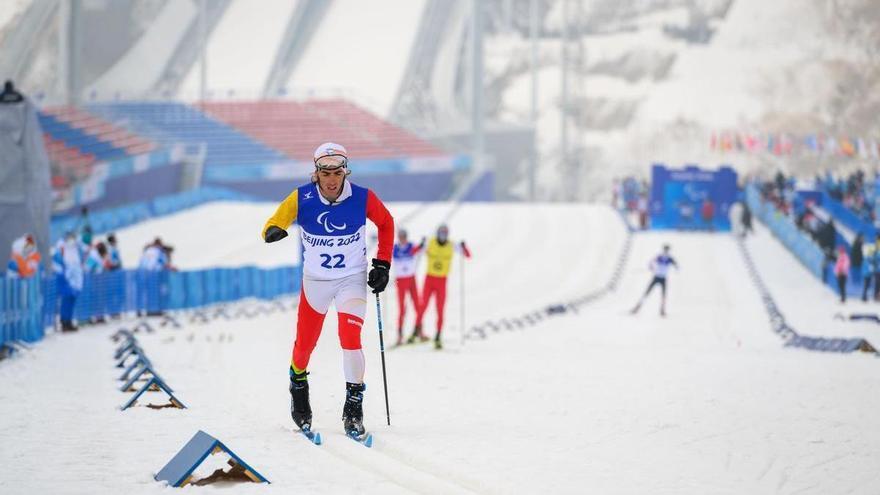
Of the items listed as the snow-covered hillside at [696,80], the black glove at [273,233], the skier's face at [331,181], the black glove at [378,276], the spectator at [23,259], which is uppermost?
the snow-covered hillside at [696,80]

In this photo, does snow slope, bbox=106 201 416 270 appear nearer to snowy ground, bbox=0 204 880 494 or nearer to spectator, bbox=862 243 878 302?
spectator, bbox=862 243 878 302

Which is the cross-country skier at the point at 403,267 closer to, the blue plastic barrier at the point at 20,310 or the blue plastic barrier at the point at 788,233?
the blue plastic barrier at the point at 20,310

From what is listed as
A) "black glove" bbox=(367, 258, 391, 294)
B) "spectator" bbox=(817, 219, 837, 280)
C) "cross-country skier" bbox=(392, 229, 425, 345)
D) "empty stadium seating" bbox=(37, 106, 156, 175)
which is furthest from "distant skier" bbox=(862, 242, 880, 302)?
"black glove" bbox=(367, 258, 391, 294)

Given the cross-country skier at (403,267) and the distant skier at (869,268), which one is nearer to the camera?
the cross-country skier at (403,267)

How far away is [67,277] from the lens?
2047 cm

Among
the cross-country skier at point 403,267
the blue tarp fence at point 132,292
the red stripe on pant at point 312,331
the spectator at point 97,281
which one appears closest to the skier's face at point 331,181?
the red stripe on pant at point 312,331

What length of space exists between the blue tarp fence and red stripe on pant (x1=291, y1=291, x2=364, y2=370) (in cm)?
827

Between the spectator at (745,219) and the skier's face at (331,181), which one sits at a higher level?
the skier's face at (331,181)

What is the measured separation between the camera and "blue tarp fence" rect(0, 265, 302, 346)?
17141mm

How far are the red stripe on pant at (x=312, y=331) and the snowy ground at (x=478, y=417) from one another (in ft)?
1.73

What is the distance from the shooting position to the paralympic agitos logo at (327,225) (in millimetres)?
8906

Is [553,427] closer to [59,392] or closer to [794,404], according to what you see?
[794,404]

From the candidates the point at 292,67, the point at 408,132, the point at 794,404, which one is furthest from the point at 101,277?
the point at 292,67

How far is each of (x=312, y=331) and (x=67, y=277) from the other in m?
12.4
